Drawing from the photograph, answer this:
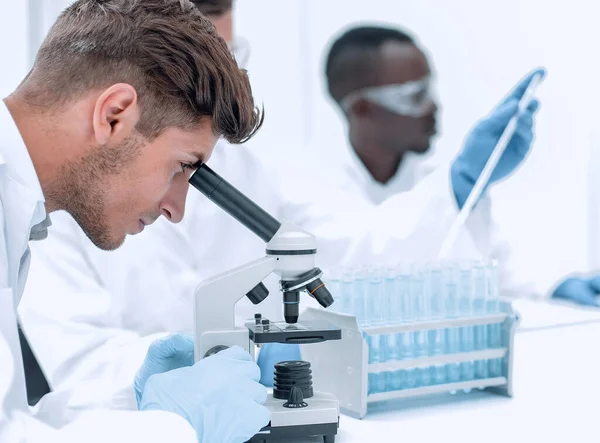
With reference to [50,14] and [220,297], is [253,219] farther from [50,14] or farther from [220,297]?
[50,14]

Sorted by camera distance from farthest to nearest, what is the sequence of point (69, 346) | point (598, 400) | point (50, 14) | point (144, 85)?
point (50, 14)
point (69, 346)
point (598, 400)
point (144, 85)

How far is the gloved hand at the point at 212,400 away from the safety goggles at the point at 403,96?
274 cm

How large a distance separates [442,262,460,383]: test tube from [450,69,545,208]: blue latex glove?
97cm

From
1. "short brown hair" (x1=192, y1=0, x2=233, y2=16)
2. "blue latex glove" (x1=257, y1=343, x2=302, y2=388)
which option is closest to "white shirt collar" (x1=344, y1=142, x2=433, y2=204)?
"short brown hair" (x1=192, y1=0, x2=233, y2=16)

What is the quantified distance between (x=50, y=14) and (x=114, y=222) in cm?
187

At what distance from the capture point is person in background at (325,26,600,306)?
3.67 m

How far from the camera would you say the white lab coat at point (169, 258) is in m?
1.68

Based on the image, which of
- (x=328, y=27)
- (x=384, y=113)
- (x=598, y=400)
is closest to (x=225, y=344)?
(x=598, y=400)

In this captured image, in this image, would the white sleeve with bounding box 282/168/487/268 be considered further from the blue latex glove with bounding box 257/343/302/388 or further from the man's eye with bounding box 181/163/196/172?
the man's eye with bounding box 181/163/196/172

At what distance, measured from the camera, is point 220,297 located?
1.29m

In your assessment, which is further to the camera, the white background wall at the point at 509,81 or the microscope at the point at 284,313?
the white background wall at the point at 509,81

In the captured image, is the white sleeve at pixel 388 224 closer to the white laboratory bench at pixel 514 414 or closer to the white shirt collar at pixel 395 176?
the white laboratory bench at pixel 514 414

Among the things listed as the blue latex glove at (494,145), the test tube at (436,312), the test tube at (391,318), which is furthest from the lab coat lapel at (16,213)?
the blue latex glove at (494,145)

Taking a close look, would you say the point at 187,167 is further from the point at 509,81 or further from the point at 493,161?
the point at 509,81
